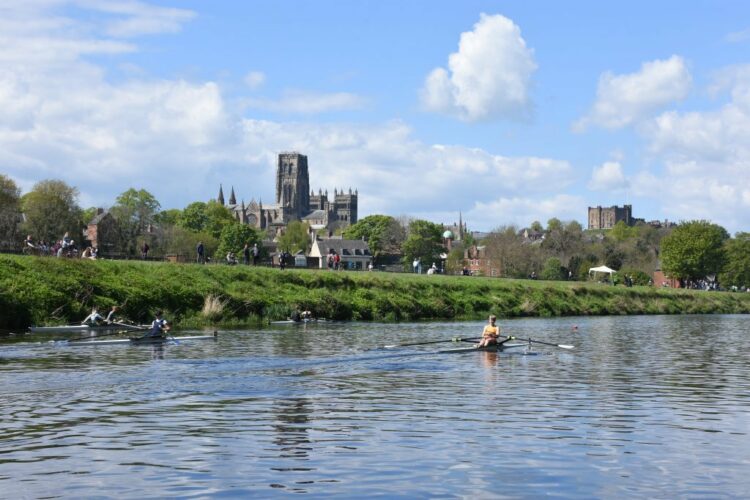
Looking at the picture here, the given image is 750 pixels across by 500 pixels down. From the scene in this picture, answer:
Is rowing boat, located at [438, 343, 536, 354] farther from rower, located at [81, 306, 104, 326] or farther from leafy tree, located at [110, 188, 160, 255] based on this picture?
leafy tree, located at [110, 188, 160, 255]

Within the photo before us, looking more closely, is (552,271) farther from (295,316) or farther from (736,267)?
(295,316)

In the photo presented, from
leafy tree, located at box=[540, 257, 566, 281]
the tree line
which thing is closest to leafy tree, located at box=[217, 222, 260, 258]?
the tree line

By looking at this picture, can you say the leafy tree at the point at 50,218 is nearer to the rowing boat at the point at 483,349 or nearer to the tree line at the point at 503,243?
the tree line at the point at 503,243

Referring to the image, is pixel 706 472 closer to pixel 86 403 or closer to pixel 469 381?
pixel 469 381

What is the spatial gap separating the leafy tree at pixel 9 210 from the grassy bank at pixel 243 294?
55.0 metres

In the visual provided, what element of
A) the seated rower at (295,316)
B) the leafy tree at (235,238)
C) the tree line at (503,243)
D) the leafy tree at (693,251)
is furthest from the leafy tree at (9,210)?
the leafy tree at (693,251)

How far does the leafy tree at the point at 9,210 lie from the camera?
113756 mm

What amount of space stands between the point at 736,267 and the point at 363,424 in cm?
16240

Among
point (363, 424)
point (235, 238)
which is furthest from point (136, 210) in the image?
point (363, 424)

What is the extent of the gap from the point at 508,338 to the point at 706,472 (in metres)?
23.5

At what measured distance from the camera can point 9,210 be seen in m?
120

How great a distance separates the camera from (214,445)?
17.9 meters

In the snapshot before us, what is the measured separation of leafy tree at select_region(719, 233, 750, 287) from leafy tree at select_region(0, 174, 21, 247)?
119753mm

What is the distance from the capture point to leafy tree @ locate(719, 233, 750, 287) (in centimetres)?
16750
